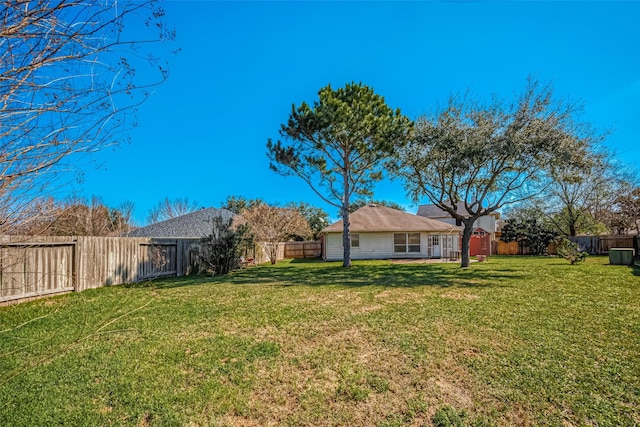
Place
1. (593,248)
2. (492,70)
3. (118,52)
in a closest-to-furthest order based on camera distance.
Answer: (118,52), (492,70), (593,248)

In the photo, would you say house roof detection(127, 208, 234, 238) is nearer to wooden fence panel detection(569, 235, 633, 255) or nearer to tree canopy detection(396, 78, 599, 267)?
tree canopy detection(396, 78, 599, 267)

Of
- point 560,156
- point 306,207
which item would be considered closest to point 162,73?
point 560,156

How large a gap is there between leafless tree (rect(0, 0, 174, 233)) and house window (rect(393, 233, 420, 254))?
2294cm

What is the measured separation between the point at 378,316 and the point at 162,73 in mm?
5645

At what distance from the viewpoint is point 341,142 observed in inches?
630

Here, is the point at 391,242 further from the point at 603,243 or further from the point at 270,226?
the point at 603,243

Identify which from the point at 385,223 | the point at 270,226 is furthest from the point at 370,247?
the point at 270,226

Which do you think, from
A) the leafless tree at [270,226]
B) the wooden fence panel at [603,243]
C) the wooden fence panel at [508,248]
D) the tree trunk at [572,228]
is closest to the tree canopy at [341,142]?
the leafless tree at [270,226]

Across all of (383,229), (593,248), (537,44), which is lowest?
(593,248)

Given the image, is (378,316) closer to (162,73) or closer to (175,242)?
(162,73)

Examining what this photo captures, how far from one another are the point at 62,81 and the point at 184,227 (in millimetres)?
27790

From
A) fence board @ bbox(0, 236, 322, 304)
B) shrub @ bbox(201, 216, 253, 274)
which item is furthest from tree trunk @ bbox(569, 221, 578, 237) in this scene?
fence board @ bbox(0, 236, 322, 304)

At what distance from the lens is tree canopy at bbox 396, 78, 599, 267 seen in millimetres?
12609

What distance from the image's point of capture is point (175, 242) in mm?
13148
